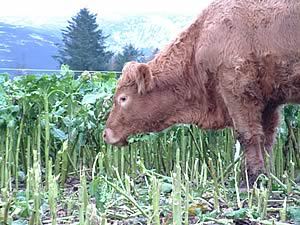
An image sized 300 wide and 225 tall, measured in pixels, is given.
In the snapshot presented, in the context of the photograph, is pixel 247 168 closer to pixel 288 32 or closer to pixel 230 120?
pixel 230 120

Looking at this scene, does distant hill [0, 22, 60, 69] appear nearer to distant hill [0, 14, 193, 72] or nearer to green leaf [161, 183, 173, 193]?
distant hill [0, 14, 193, 72]

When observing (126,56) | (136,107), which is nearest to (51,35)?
(126,56)

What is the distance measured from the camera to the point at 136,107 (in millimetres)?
5578

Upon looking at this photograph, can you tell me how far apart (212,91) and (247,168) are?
0.77 metres

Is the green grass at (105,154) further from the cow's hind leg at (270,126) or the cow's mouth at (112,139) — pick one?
the cow's hind leg at (270,126)

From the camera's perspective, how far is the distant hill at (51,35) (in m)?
18.2

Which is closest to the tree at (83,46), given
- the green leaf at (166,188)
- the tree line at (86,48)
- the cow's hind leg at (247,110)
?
the tree line at (86,48)

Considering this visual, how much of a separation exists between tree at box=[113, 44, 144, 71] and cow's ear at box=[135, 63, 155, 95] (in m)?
13.4

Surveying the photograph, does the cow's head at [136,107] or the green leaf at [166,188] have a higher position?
the cow's head at [136,107]

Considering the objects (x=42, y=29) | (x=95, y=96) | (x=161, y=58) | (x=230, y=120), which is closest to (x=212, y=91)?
(x=230, y=120)

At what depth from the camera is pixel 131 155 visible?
571 cm

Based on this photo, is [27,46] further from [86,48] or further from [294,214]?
[294,214]

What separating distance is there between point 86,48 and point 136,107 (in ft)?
62.2

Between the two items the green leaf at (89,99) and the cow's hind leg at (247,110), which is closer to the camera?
the cow's hind leg at (247,110)
